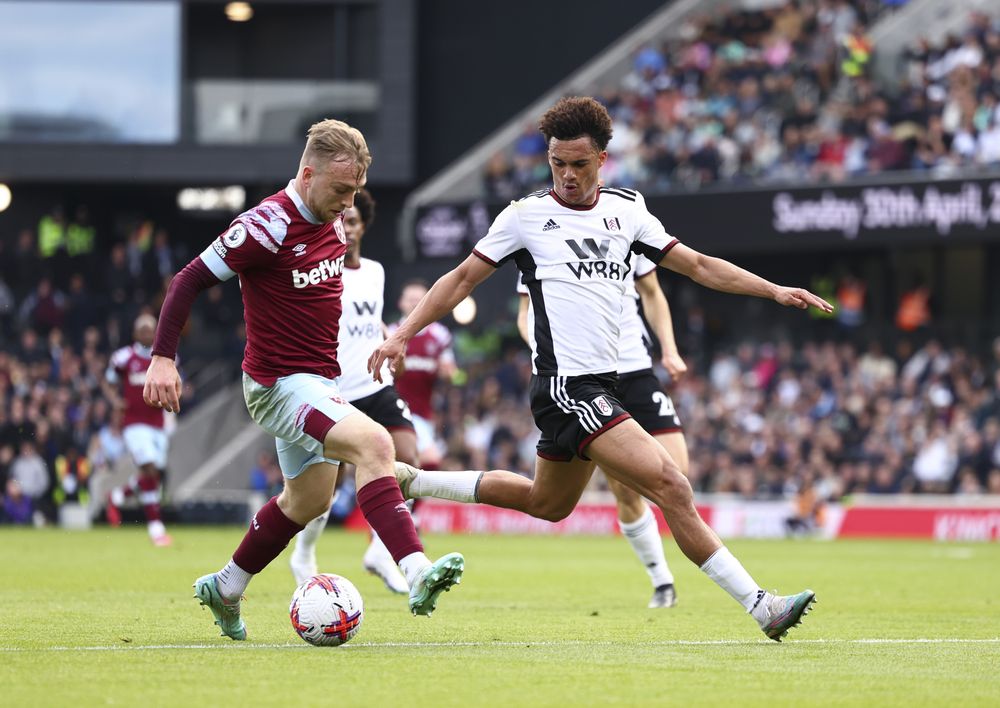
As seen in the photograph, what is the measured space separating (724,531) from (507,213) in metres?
17.1

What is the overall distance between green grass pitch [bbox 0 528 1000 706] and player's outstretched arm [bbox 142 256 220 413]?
3.84 ft

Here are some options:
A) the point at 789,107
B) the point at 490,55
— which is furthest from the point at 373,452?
the point at 490,55

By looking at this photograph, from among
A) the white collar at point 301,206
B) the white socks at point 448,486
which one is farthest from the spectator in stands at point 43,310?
the white collar at point 301,206

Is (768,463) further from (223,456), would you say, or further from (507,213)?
(507,213)

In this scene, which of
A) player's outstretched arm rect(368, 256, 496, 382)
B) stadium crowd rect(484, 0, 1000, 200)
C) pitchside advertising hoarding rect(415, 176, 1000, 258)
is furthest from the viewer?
stadium crowd rect(484, 0, 1000, 200)

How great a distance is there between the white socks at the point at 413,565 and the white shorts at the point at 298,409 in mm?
751

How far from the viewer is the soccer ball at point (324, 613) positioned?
7.88 metres

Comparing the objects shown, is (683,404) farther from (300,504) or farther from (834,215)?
(300,504)

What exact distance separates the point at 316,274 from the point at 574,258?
1.34 m

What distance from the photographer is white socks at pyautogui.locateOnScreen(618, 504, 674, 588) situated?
36.7ft

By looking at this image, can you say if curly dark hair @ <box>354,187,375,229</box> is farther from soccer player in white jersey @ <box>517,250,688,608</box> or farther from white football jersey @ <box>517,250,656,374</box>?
soccer player in white jersey @ <box>517,250,688,608</box>

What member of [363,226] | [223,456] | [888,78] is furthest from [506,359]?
[363,226]

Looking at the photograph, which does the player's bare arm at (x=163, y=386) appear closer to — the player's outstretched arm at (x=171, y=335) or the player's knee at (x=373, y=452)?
the player's outstretched arm at (x=171, y=335)

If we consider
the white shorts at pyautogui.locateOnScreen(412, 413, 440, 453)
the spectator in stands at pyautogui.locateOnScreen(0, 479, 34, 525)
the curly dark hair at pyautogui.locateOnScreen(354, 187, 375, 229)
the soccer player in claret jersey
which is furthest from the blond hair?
the spectator in stands at pyautogui.locateOnScreen(0, 479, 34, 525)
